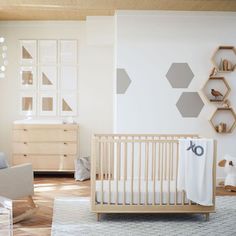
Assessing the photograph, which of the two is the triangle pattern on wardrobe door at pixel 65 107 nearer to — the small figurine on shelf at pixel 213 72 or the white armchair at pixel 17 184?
the small figurine on shelf at pixel 213 72

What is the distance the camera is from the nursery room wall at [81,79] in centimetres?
714

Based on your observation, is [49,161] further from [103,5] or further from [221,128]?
[221,128]

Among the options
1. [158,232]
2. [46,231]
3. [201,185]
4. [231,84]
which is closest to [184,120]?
[231,84]

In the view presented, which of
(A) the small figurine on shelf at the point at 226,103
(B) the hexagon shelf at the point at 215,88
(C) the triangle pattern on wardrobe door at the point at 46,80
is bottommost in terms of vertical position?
(A) the small figurine on shelf at the point at 226,103

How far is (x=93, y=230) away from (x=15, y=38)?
3975mm

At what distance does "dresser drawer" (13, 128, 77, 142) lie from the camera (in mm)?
6759

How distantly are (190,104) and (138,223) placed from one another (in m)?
2.26

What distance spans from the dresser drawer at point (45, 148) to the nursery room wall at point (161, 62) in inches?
40.6

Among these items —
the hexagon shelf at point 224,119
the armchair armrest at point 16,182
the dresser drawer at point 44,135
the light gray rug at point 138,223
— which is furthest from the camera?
the dresser drawer at point 44,135

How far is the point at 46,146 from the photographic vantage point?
6.80m

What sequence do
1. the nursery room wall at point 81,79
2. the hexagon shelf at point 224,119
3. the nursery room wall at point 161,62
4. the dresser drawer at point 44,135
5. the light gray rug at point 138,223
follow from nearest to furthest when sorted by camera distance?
the light gray rug at point 138,223 → the nursery room wall at point 161,62 → the hexagon shelf at point 224,119 → the dresser drawer at point 44,135 → the nursery room wall at point 81,79

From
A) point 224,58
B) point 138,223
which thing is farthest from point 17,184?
point 224,58

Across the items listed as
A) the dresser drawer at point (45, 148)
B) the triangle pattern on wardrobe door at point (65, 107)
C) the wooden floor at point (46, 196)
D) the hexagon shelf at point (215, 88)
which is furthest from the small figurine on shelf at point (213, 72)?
the triangle pattern on wardrobe door at point (65, 107)

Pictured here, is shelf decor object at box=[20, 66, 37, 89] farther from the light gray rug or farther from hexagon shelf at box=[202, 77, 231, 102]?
the light gray rug
